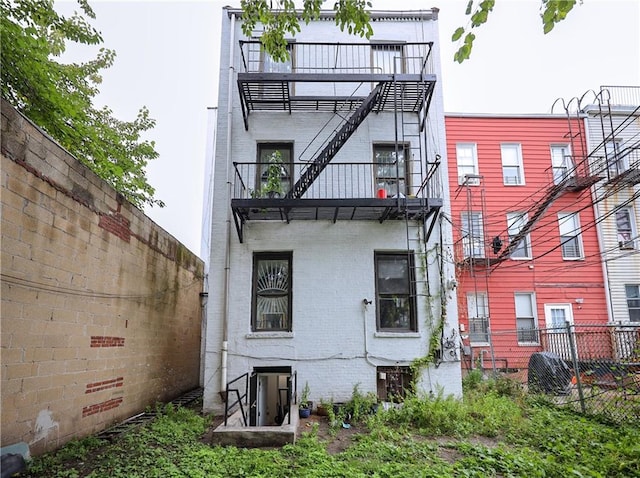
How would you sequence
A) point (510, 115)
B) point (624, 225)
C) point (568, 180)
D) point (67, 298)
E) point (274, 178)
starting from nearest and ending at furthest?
point (67, 298) → point (274, 178) → point (568, 180) → point (624, 225) → point (510, 115)

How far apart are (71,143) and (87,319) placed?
184 inches

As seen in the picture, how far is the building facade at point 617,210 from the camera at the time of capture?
1288 cm

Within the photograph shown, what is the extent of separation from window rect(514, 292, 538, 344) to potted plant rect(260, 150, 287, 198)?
9.13 meters

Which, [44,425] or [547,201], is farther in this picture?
[547,201]

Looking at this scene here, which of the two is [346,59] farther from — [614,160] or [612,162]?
[614,160]

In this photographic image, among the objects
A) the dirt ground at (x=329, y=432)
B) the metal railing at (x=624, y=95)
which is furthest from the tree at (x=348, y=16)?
the metal railing at (x=624, y=95)

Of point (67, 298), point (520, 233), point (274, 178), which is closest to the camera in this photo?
point (67, 298)

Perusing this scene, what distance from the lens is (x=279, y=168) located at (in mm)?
8867

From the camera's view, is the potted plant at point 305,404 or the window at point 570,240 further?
the window at point 570,240

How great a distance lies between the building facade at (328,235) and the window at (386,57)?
0.14m

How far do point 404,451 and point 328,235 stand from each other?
4465 millimetres

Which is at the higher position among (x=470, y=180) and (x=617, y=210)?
(x=470, y=180)

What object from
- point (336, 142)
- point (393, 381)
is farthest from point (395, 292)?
point (336, 142)

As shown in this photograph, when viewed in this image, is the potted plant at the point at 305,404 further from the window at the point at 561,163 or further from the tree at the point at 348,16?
the window at the point at 561,163
